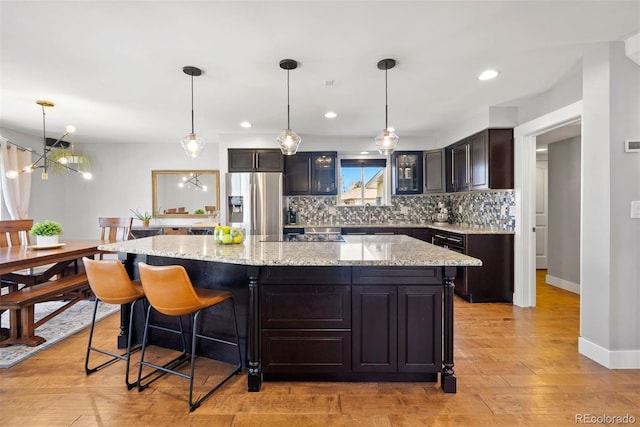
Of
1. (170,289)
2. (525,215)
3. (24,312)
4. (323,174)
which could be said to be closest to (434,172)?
(525,215)

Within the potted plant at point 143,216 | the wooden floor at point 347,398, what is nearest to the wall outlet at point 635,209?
the wooden floor at point 347,398

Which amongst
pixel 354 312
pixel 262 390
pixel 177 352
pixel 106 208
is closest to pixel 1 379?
pixel 177 352

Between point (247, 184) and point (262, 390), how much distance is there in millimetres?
3444

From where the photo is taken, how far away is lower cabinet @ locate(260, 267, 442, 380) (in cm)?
204

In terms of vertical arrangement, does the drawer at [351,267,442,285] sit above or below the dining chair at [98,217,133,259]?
below

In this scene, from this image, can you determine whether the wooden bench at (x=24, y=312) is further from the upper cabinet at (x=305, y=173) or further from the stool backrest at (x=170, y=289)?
the upper cabinet at (x=305, y=173)

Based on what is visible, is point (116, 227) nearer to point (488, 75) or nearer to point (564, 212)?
point (488, 75)

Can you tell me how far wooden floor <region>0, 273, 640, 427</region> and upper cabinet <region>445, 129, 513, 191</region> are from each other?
198 centimetres

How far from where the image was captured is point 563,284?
4527mm

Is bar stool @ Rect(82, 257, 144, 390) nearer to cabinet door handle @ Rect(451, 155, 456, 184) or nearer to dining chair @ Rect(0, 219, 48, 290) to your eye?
dining chair @ Rect(0, 219, 48, 290)

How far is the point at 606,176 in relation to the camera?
230cm

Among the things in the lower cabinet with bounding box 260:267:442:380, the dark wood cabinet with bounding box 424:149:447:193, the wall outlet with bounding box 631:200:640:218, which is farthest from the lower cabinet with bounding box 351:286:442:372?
the dark wood cabinet with bounding box 424:149:447:193

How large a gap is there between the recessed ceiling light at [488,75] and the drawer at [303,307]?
7.76 ft

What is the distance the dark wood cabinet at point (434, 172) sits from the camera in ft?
16.0
